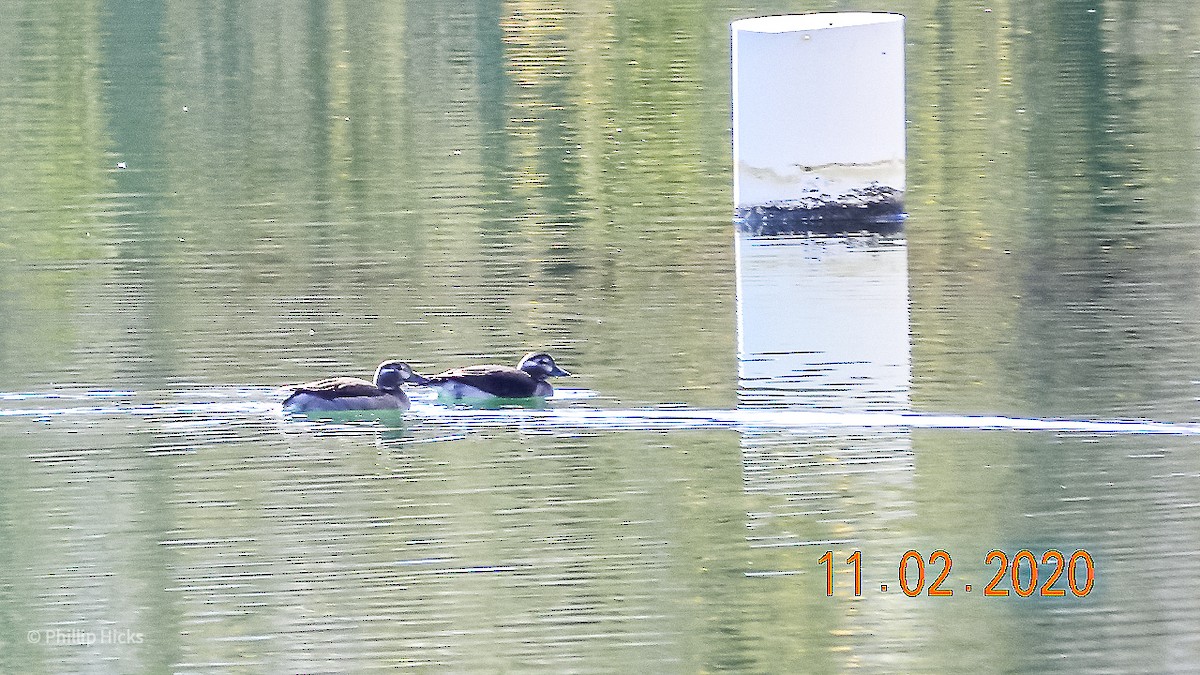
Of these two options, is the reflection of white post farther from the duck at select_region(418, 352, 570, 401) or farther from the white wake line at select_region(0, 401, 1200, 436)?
the duck at select_region(418, 352, 570, 401)

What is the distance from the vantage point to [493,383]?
834cm

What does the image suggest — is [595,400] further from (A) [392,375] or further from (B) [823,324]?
(B) [823,324]

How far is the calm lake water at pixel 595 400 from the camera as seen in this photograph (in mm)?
5793

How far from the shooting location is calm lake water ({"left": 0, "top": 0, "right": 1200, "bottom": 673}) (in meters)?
5.79

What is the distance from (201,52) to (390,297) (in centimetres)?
1259

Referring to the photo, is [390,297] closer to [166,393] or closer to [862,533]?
[166,393]

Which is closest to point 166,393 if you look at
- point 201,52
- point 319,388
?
point 319,388

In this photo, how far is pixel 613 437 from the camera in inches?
307

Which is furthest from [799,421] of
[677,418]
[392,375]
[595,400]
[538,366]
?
[392,375]
